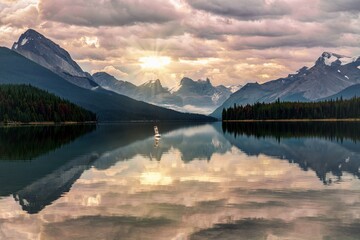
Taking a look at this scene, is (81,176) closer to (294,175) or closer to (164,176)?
(164,176)

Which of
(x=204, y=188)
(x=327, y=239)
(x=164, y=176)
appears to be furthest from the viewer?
(x=164, y=176)

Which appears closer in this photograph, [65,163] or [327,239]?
[327,239]

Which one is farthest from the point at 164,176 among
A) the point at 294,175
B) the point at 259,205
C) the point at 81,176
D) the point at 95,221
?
the point at 95,221

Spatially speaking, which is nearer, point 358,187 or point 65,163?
point 358,187

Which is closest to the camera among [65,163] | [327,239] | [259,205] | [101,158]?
[327,239]

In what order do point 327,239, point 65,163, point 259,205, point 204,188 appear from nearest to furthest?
point 327,239, point 259,205, point 204,188, point 65,163

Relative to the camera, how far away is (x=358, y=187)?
47562 millimetres

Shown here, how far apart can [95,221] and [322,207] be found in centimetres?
1681

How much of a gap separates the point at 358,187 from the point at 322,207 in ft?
38.1

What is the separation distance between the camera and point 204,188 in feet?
155

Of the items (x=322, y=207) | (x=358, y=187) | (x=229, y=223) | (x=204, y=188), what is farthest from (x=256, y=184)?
(x=229, y=223)

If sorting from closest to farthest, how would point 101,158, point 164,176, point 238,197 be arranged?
point 238,197 → point 164,176 → point 101,158

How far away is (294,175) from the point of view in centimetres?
5681

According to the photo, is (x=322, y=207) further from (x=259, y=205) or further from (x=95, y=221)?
(x=95, y=221)
